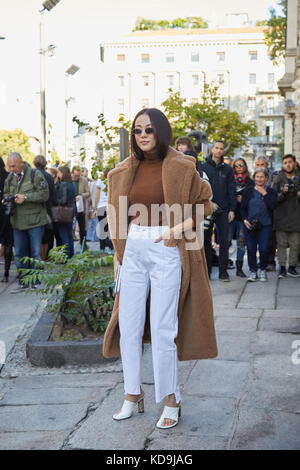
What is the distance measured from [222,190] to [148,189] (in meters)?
5.20

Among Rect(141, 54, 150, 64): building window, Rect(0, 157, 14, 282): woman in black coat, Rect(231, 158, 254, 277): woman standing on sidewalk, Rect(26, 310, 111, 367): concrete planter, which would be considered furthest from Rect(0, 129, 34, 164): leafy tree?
Rect(26, 310, 111, 367): concrete planter

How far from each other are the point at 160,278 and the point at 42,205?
521cm

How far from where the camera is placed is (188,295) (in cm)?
384

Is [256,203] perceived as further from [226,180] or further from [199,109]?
[199,109]

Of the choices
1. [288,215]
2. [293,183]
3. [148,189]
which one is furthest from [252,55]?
[148,189]

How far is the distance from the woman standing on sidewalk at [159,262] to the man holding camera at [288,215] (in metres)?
5.72

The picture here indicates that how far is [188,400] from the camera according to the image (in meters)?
4.25

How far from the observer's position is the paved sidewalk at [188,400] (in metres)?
3.59

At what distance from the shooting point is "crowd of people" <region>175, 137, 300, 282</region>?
8852 mm

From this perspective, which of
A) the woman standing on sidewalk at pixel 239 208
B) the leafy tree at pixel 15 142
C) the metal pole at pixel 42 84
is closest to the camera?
the woman standing on sidewalk at pixel 239 208

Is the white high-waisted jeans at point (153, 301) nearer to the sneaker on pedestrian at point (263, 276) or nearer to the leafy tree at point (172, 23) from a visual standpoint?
the sneaker on pedestrian at point (263, 276)

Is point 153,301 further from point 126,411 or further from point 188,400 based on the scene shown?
point 188,400

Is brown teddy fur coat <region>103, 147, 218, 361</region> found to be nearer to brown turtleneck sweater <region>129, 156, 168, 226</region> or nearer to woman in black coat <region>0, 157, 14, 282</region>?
brown turtleneck sweater <region>129, 156, 168, 226</region>

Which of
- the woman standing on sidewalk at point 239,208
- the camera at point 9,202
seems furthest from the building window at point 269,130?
the camera at point 9,202
